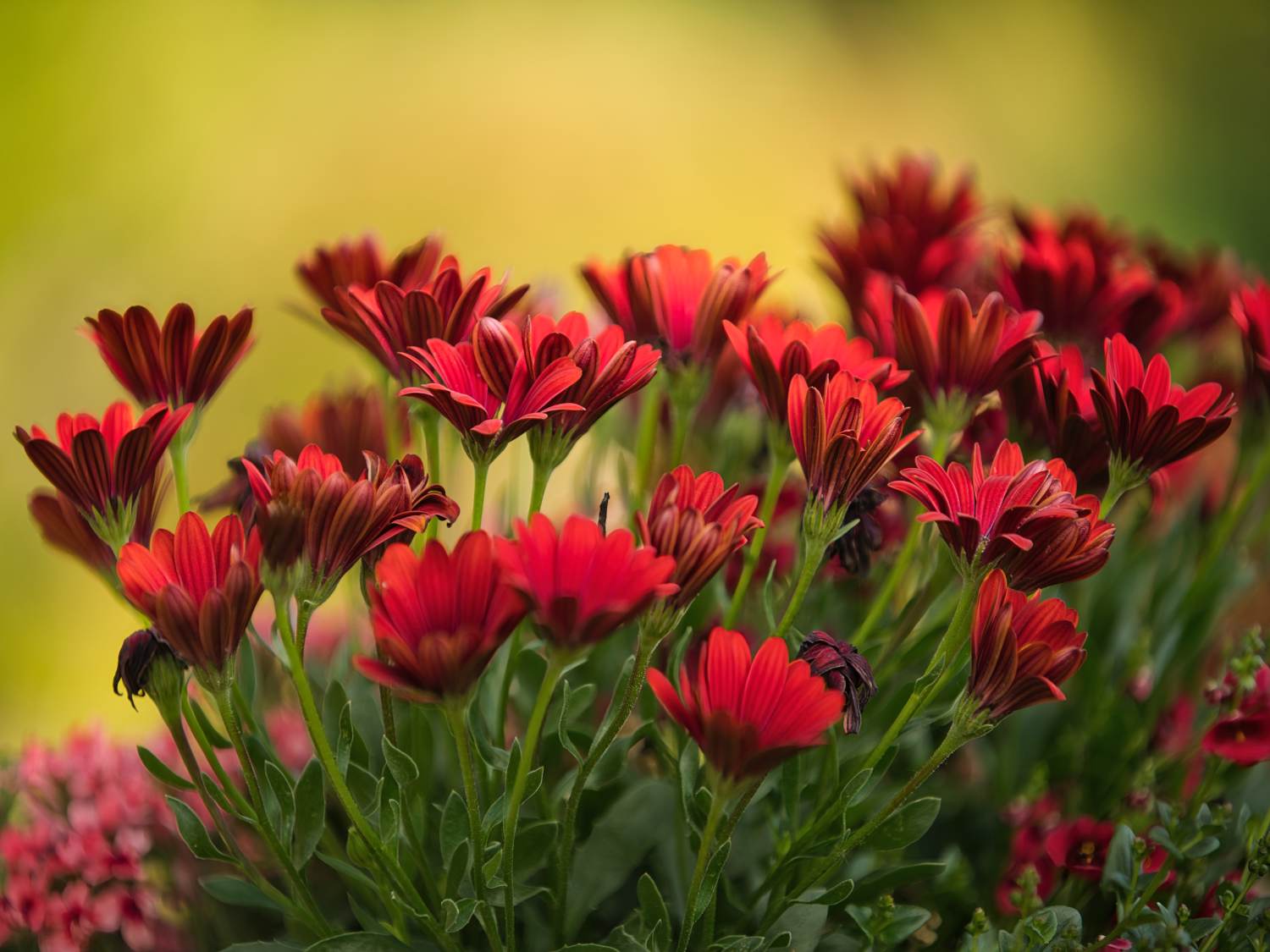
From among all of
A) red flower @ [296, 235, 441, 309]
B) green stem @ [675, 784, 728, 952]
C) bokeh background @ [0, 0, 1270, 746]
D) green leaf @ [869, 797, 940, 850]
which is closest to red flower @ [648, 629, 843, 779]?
green stem @ [675, 784, 728, 952]

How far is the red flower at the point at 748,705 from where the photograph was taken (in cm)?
34

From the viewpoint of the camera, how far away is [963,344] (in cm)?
47

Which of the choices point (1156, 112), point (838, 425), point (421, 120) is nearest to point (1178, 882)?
point (838, 425)

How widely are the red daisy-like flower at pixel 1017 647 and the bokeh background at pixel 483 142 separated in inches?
49.0

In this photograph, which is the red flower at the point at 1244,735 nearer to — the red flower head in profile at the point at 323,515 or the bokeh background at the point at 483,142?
the red flower head in profile at the point at 323,515

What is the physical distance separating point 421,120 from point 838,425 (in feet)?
6.51

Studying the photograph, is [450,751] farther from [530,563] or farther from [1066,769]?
[1066,769]

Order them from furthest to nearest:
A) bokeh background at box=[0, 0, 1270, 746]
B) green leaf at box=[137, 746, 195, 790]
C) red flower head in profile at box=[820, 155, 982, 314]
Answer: bokeh background at box=[0, 0, 1270, 746], red flower head in profile at box=[820, 155, 982, 314], green leaf at box=[137, 746, 195, 790]

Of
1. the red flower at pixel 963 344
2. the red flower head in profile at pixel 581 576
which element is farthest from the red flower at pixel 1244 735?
the red flower head in profile at pixel 581 576

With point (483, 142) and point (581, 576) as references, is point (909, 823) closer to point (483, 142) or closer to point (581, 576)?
point (581, 576)

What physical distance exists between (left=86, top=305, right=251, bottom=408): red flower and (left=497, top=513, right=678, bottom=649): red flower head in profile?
0.17m

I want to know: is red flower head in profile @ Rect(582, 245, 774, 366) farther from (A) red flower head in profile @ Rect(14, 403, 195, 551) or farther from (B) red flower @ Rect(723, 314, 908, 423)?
(A) red flower head in profile @ Rect(14, 403, 195, 551)

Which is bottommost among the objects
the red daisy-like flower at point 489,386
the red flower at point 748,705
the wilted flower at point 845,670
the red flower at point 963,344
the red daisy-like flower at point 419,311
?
the wilted flower at point 845,670

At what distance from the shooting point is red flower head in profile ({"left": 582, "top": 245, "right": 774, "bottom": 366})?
48cm
